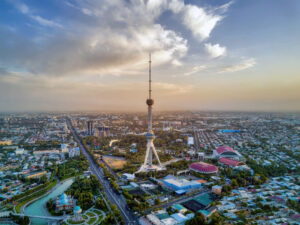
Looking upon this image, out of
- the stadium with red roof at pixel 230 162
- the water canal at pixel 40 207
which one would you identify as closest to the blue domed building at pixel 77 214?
the water canal at pixel 40 207

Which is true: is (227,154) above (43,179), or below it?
above

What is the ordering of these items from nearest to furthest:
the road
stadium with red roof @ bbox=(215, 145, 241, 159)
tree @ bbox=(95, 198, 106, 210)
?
the road
tree @ bbox=(95, 198, 106, 210)
stadium with red roof @ bbox=(215, 145, 241, 159)

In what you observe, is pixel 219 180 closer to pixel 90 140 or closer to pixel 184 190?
pixel 184 190

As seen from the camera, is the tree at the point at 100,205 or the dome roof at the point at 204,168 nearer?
the tree at the point at 100,205

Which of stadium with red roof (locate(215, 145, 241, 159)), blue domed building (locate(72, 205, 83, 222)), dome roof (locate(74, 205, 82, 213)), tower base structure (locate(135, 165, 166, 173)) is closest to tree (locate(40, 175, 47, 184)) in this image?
blue domed building (locate(72, 205, 83, 222))

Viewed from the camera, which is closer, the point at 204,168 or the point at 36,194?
the point at 36,194

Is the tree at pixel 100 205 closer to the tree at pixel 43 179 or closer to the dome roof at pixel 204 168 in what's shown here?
the tree at pixel 43 179

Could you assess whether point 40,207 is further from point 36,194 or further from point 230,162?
point 230,162

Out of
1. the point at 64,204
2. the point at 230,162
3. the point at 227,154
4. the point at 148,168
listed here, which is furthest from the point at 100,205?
the point at 227,154

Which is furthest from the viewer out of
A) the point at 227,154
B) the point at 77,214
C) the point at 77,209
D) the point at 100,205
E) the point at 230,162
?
the point at 227,154

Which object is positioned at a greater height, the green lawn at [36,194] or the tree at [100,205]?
the tree at [100,205]

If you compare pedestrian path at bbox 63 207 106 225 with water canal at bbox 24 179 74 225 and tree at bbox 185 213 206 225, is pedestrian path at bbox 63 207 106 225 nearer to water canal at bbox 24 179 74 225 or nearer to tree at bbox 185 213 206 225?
water canal at bbox 24 179 74 225
